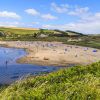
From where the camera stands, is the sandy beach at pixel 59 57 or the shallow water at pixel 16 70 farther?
the sandy beach at pixel 59 57

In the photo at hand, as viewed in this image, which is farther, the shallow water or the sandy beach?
the sandy beach

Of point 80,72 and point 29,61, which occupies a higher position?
point 80,72

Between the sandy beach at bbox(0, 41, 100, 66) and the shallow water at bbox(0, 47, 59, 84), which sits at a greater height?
the shallow water at bbox(0, 47, 59, 84)

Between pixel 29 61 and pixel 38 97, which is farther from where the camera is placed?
pixel 29 61

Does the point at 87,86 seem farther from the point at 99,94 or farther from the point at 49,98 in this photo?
the point at 49,98

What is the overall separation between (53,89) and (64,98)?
154 cm

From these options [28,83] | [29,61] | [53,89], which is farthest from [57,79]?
[29,61]

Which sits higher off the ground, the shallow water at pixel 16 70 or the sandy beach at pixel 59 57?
the shallow water at pixel 16 70

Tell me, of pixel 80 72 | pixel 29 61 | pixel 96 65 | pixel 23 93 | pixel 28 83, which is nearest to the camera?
pixel 23 93

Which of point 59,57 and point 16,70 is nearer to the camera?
point 16,70

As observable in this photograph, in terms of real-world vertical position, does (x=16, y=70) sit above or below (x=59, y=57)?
above

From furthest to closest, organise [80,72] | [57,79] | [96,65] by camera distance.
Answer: [96,65] < [80,72] < [57,79]

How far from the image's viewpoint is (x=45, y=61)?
73.2m

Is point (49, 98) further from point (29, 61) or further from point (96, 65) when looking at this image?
point (29, 61)
